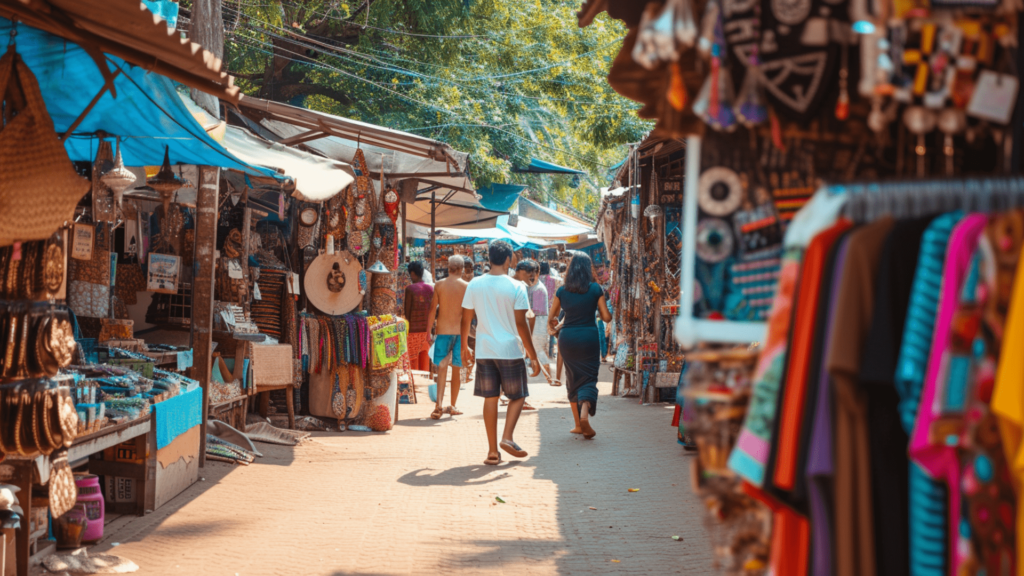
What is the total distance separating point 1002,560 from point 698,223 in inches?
41.1

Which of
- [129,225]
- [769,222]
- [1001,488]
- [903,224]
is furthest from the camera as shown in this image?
[129,225]

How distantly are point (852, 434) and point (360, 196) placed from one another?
8.80 metres

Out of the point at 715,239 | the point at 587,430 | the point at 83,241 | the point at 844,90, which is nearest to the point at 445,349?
the point at 587,430

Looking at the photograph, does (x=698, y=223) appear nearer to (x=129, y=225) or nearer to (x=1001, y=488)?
(x=1001, y=488)

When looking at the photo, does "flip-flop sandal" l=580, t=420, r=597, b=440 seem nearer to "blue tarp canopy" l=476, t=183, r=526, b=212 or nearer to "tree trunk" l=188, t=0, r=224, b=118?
"tree trunk" l=188, t=0, r=224, b=118

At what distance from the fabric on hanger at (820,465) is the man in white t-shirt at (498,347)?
6.17 metres

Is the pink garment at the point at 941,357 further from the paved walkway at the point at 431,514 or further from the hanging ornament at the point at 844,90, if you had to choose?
the paved walkway at the point at 431,514

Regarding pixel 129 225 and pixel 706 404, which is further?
pixel 129 225

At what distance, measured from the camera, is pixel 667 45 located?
6.93ft

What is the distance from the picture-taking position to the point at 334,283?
1018 cm

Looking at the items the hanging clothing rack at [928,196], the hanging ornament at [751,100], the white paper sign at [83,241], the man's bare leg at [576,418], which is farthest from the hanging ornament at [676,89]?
the man's bare leg at [576,418]

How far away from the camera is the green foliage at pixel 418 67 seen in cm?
1783

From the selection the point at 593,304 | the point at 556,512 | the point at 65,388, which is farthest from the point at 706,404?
the point at 593,304

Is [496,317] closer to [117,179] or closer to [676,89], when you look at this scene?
[117,179]
